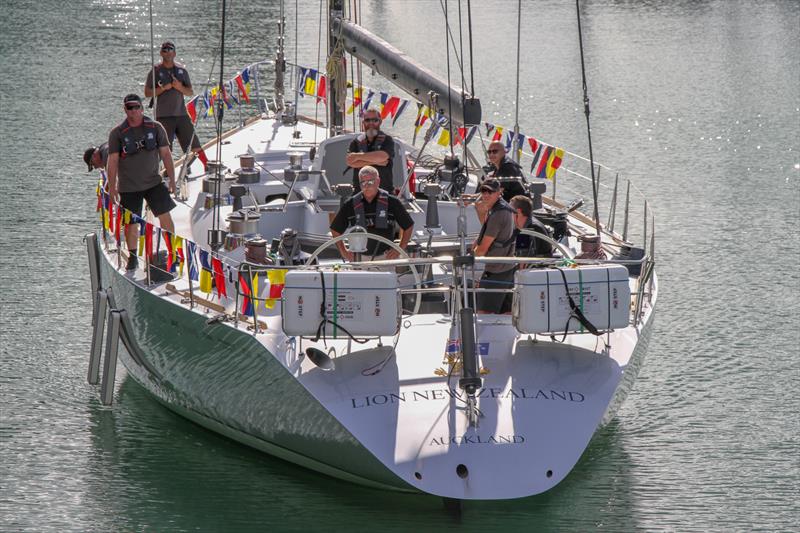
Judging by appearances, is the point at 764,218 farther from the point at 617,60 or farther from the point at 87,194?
the point at 617,60

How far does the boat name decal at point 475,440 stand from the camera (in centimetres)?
811

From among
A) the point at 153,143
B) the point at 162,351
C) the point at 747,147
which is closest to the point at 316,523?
the point at 162,351

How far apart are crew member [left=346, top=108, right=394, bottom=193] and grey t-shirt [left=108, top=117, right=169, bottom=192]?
1.68 meters

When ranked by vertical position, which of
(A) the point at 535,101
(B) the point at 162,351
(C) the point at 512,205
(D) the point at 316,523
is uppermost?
(A) the point at 535,101

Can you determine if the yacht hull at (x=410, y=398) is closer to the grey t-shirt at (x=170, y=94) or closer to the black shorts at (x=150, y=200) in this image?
the black shorts at (x=150, y=200)

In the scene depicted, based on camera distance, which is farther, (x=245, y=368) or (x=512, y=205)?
(x=512, y=205)

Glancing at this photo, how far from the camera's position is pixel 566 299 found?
8.65 meters

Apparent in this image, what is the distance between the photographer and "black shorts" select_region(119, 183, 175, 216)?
11.3 metres

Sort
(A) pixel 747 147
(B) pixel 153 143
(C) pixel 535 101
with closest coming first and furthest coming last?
(B) pixel 153 143
(A) pixel 747 147
(C) pixel 535 101

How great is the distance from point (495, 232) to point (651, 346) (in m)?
4.10

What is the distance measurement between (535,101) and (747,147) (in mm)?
4632

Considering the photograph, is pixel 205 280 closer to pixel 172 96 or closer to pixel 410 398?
pixel 410 398

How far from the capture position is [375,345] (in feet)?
29.9

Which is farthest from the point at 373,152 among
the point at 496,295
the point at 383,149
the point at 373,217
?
the point at 496,295
